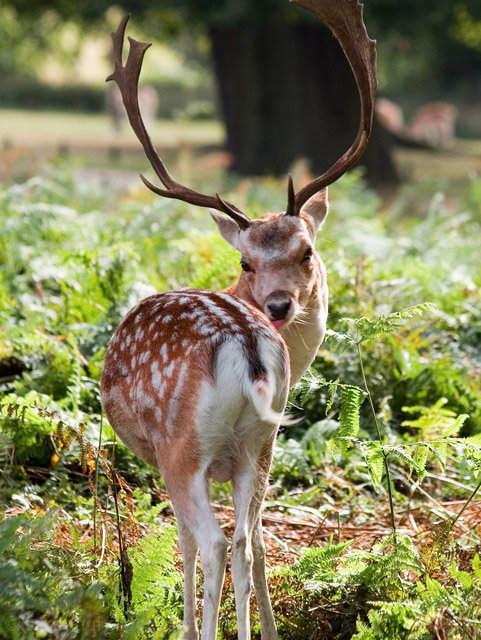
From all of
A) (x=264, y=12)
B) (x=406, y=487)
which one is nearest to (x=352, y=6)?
(x=406, y=487)

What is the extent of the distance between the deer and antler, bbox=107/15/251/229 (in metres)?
0.05

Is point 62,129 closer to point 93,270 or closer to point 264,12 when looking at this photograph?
point 264,12

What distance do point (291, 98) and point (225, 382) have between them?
1308 centimetres

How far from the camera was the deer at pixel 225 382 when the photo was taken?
9.68 feet

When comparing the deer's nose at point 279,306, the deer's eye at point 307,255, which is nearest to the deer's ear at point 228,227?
the deer's eye at point 307,255

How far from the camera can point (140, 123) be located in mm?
4137

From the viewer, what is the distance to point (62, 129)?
28.2 meters

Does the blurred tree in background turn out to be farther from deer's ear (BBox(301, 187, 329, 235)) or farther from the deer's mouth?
the deer's mouth

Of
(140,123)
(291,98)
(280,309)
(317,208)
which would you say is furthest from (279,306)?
(291,98)

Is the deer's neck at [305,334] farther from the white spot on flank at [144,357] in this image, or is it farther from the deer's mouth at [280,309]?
the white spot on flank at [144,357]

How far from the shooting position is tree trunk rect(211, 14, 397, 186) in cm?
1529

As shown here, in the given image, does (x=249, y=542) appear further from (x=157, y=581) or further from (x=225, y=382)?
(x=225, y=382)

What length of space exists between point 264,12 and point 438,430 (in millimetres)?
10593

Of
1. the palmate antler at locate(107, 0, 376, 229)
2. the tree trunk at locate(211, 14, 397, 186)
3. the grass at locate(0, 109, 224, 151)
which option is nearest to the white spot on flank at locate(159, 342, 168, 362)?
the palmate antler at locate(107, 0, 376, 229)
